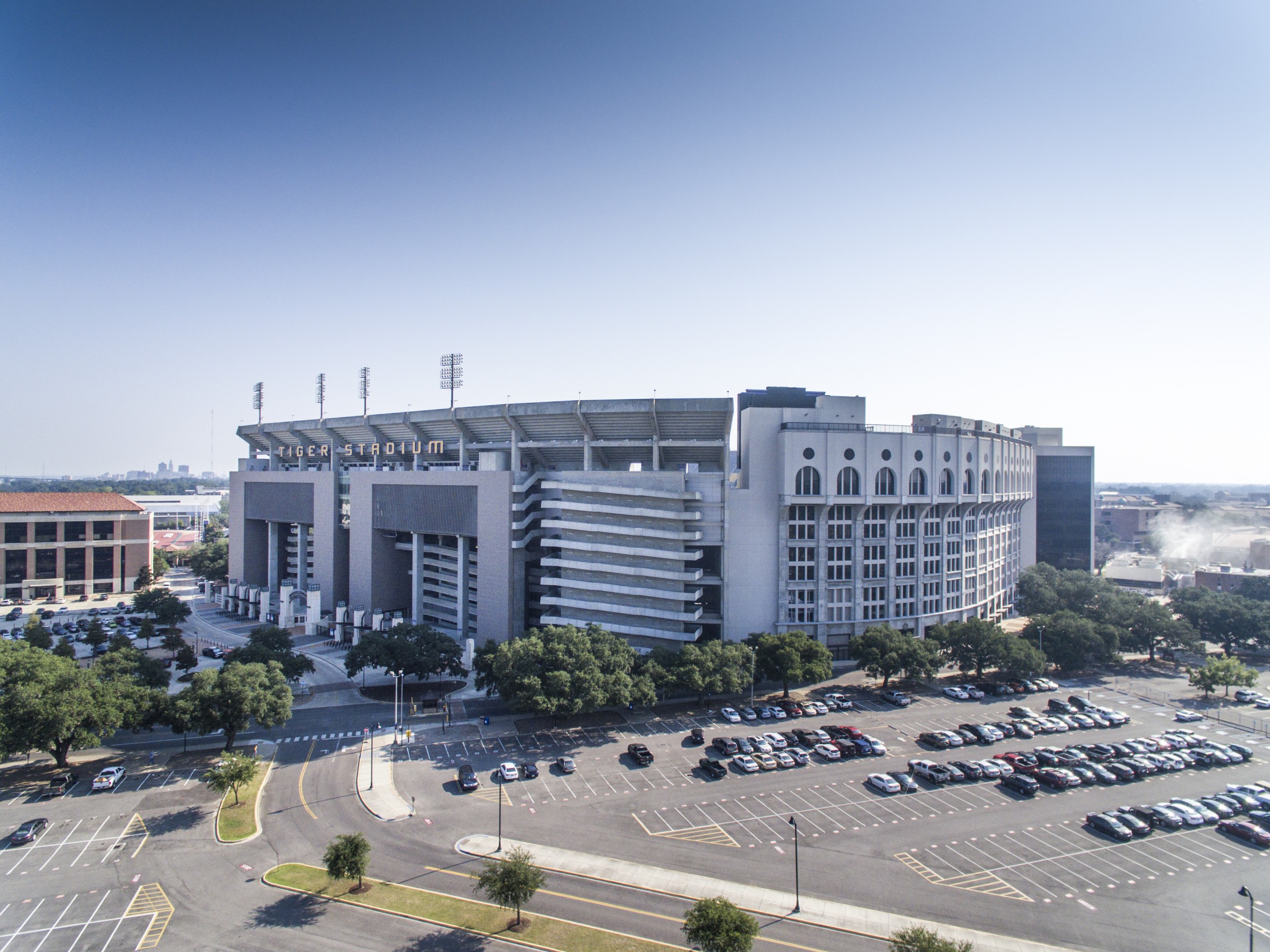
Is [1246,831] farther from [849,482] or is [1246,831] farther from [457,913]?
[457,913]

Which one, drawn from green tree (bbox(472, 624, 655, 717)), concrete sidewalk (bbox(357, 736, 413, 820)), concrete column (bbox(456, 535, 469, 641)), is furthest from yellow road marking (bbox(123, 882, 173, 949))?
concrete column (bbox(456, 535, 469, 641))

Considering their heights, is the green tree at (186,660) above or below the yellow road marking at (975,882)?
below

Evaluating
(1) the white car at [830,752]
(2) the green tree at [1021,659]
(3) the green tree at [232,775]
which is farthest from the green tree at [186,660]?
(2) the green tree at [1021,659]

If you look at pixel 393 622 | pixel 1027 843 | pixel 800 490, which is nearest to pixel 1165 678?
pixel 800 490

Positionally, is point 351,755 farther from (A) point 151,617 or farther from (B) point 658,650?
(A) point 151,617

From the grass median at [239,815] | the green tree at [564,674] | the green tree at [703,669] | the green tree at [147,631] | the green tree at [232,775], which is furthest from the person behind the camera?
the green tree at [147,631]

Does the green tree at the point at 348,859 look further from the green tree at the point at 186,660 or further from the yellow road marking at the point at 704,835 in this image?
the green tree at the point at 186,660

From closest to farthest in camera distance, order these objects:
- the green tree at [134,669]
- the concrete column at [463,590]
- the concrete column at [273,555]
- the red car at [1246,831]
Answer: the red car at [1246,831], the green tree at [134,669], the concrete column at [463,590], the concrete column at [273,555]
